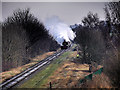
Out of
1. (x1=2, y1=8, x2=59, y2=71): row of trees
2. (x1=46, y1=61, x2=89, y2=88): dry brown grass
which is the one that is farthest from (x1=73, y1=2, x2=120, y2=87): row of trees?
(x1=2, y1=8, x2=59, y2=71): row of trees

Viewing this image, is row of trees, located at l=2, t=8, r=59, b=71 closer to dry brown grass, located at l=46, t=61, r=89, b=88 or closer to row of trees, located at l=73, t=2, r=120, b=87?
dry brown grass, located at l=46, t=61, r=89, b=88

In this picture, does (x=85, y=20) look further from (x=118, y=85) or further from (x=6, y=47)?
(x=118, y=85)

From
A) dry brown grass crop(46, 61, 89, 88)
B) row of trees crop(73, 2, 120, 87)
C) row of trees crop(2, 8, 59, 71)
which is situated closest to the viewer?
row of trees crop(73, 2, 120, 87)

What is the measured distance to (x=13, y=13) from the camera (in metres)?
28.5

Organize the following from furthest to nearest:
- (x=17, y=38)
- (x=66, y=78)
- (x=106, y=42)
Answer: (x=17, y=38) < (x=106, y=42) < (x=66, y=78)

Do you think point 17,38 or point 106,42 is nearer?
point 106,42

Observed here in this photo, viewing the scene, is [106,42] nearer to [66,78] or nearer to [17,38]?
[66,78]

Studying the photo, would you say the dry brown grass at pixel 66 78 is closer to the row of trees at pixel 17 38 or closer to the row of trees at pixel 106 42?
the row of trees at pixel 106 42

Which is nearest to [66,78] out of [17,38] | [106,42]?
[106,42]

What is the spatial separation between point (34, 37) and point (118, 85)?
2738 cm

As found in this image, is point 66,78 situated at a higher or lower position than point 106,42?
lower

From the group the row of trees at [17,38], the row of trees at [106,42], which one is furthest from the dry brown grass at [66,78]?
the row of trees at [17,38]

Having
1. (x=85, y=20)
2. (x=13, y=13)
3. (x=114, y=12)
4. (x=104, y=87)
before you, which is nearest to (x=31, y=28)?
(x=13, y=13)

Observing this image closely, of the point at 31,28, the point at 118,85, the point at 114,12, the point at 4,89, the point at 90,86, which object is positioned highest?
the point at 31,28
